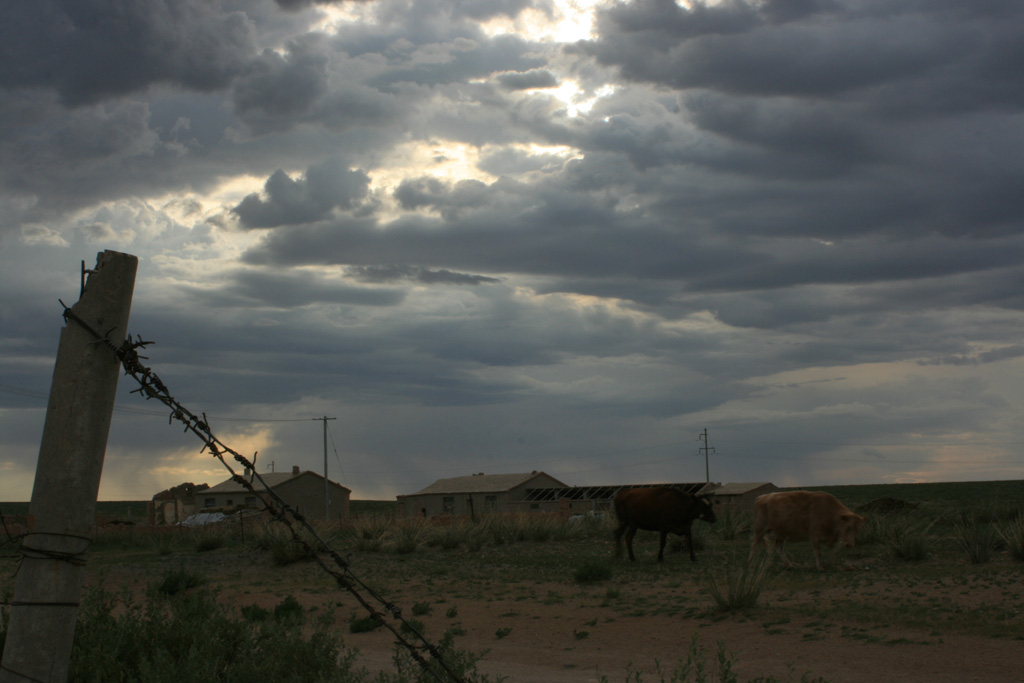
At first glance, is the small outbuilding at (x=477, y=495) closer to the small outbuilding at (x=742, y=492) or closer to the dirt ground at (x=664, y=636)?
the small outbuilding at (x=742, y=492)

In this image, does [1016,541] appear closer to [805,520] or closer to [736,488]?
[805,520]

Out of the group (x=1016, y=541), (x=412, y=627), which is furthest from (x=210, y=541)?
(x=1016, y=541)

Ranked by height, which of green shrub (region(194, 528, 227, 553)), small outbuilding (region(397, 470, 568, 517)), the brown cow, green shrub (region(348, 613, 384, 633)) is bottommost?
green shrub (region(348, 613, 384, 633))

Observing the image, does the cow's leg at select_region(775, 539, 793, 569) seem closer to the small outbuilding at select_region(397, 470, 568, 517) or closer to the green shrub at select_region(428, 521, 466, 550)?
the green shrub at select_region(428, 521, 466, 550)

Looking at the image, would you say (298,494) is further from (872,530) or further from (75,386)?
(75,386)

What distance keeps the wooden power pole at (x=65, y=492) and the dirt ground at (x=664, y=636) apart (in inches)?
162

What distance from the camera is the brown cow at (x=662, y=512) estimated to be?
18.1m

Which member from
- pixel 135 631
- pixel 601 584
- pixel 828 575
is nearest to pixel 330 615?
pixel 135 631

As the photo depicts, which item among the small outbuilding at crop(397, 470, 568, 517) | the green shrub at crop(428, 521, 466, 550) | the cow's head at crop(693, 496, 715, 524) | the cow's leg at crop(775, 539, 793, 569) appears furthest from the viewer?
the small outbuilding at crop(397, 470, 568, 517)

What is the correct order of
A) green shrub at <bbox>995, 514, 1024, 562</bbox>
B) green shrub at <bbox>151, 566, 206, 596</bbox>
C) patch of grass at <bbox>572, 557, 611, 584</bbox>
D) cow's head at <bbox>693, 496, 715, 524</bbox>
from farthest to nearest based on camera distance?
cow's head at <bbox>693, 496, 715, 524</bbox> → patch of grass at <bbox>572, 557, 611, 584</bbox> → green shrub at <bbox>995, 514, 1024, 562</bbox> → green shrub at <bbox>151, 566, 206, 596</bbox>

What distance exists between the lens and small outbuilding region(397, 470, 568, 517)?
58.1 m

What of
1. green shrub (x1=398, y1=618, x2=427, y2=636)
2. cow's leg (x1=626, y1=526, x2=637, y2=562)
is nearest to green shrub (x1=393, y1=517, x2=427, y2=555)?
cow's leg (x1=626, y1=526, x2=637, y2=562)

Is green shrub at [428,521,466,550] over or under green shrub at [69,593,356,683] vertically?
over

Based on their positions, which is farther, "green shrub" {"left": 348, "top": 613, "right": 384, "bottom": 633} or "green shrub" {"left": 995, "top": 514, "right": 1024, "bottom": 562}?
"green shrub" {"left": 995, "top": 514, "right": 1024, "bottom": 562}
